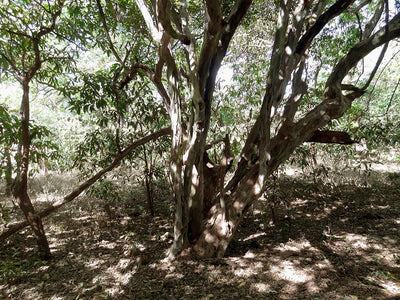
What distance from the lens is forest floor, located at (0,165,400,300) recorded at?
276 centimetres

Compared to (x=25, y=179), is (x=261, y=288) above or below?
below

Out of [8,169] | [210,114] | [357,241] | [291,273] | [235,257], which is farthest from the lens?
[8,169]

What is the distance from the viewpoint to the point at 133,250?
3.70 meters

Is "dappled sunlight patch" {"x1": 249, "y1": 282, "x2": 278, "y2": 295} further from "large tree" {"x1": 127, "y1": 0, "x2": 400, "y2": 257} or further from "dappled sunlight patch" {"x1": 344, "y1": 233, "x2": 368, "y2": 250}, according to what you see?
"dappled sunlight patch" {"x1": 344, "y1": 233, "x2": 368, "y2": 250}

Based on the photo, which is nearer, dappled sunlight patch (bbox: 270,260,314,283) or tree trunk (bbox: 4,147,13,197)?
tree trunk (bbox: 4,147,13,197)

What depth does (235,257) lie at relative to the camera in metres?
3.44

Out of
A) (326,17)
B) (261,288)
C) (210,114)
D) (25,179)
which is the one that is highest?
(326,17)

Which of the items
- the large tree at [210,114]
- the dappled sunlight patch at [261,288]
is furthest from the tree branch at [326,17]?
the dappled sunlight patch at [261,288]

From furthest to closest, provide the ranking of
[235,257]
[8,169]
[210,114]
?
[8,169] < [235,257] < [210,114]

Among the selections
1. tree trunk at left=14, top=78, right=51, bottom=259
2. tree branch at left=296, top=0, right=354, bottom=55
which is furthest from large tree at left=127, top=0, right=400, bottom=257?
tree trunk at left=14, top=78, right=51, bottom=259

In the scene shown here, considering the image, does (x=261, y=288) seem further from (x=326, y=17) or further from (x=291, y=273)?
(x=326, y=17)

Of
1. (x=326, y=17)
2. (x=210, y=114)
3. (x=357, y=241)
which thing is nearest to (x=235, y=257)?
(x=357, y=241)

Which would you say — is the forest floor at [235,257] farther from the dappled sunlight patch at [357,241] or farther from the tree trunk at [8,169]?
the tree trunk at [8,169]

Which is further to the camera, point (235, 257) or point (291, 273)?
point (235, 257)
